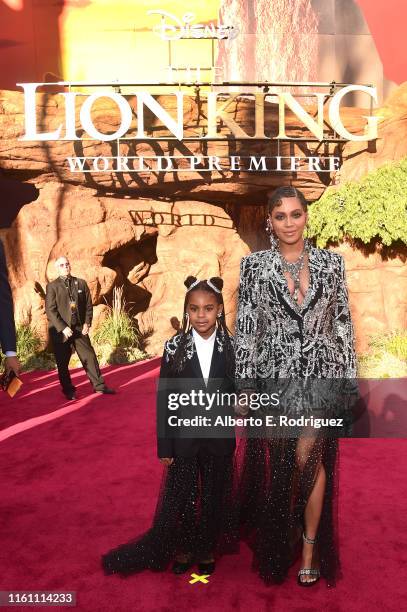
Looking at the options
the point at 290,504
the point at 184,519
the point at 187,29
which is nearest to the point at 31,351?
the point at 187,29

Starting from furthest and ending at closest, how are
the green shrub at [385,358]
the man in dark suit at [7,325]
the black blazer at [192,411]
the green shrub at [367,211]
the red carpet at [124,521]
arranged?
1. the green shrub at [367,211]
2. the green shrub at [385,358]
3. the man in dark suit at [7,325]
4. the black blazer at [192,411]
5. the red carpet at [124,521]

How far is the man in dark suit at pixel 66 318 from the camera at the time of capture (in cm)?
660

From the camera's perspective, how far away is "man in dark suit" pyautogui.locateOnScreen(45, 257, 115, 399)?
6602 millimetres

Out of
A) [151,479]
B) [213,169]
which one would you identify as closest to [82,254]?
[213,169]

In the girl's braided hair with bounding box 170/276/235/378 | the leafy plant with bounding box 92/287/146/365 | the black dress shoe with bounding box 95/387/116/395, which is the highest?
the girl's braided hair with bounding box 170/276/235/378

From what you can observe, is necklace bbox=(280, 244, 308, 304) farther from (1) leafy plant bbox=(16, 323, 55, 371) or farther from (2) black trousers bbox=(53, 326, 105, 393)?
(1) leafy plant bbox=(16, 323, 55, 371)

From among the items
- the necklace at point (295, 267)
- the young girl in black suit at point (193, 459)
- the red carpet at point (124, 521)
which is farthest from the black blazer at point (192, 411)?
the red carpet at point (124, 521)

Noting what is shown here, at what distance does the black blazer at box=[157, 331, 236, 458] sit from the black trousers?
164 inches

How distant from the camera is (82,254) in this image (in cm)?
1005

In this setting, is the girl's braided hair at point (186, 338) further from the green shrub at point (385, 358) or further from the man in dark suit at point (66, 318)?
the green shrub at point (385, 358)

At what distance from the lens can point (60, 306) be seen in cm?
666

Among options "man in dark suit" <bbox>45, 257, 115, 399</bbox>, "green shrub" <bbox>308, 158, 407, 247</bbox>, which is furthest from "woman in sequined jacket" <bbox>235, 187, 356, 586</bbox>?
"green shrub" <bbox>308, 158, 407, 247</bbox>

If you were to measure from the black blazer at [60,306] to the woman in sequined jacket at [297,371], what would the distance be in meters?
4.38

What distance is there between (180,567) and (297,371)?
1158mm
